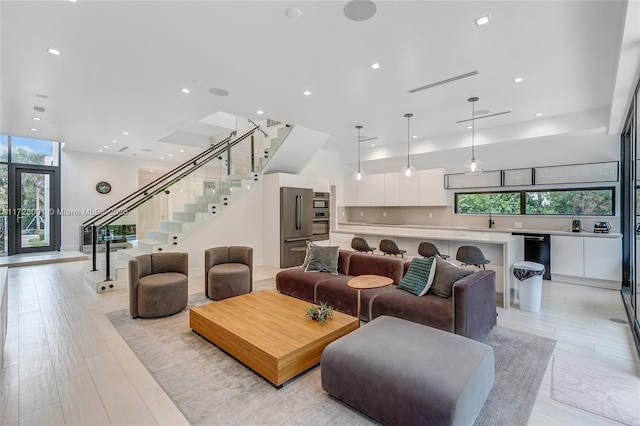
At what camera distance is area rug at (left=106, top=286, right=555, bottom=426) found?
2057 millimetres

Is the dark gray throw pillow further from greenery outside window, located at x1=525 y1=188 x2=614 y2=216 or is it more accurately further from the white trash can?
greenery outside window, located at x1=525 y1=188 x2=614 y2=216

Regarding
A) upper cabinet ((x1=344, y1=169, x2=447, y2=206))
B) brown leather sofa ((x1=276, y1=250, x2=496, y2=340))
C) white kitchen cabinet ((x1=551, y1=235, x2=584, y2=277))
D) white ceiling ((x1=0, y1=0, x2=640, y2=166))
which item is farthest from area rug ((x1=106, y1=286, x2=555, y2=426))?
upper cabinet ((x1=344, y1=169, x2=447, y2=206))

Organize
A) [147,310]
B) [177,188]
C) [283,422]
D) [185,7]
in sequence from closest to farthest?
[283,422] < [185,7] < [147,310] < [177,188]

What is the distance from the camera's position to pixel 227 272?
14.6 ft

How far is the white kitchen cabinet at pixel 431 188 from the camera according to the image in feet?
24.1

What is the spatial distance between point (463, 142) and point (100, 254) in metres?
7.89

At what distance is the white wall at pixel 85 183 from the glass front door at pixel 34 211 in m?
0.27

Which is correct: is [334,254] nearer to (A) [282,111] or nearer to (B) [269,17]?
(A) [282,111]

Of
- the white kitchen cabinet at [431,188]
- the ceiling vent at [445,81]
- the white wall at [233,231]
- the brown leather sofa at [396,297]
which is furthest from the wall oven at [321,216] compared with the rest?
the ceiling vent at [445,81]

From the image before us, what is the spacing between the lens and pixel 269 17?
269 centimetres

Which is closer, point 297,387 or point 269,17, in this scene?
point 297,387

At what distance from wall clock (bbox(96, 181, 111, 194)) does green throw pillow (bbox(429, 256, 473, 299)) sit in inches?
401

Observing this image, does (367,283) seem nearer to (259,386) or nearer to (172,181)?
(259,386)

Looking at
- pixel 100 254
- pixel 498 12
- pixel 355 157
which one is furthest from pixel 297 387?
pixel 355 157
